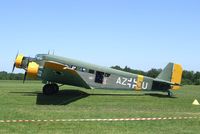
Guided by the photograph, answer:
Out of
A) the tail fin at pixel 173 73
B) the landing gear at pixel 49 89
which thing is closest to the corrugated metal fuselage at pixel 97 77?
the landing gear at pixel 49 89

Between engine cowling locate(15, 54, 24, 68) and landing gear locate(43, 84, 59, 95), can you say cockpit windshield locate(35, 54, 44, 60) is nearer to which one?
engine cowling locate(15, 54, 24, 68)

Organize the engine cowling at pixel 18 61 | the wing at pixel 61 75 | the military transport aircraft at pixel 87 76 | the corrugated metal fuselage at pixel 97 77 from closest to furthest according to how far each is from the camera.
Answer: the wing at pixel 61 75 < the military transport aircraft at pixel 87 76 < the corrugated metal fuselage at pixel 97 77 < the engine cowling at pixel 18 61

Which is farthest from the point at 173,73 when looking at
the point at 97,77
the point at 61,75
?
the point at 61,75

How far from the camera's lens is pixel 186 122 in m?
11.0

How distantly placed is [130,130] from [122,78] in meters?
12.9

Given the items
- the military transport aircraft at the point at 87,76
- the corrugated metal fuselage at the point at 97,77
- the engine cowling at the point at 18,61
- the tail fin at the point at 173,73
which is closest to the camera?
the military transport aircraft at the point at 87,76

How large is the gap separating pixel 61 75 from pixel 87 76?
213cm

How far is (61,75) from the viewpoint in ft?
64.8

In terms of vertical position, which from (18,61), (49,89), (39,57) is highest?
(39,57)

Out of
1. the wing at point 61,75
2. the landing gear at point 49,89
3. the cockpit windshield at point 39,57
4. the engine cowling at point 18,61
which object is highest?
the cockpit windshield at point 39,57

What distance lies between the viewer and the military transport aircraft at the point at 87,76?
19219 millimetres

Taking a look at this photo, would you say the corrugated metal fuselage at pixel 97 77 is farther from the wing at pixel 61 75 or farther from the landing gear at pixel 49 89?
the landing gear at pixel 49 89

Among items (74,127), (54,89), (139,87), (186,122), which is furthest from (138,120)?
(139,87)

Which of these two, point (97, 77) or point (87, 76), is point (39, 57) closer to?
point (87, 76)
